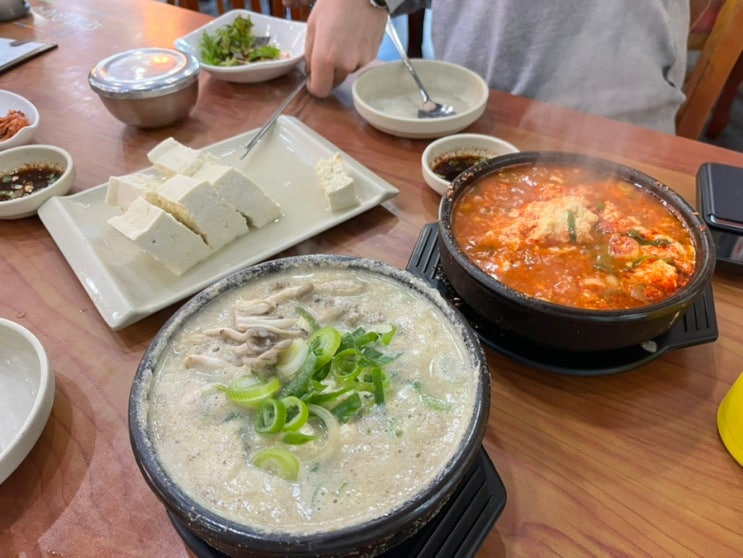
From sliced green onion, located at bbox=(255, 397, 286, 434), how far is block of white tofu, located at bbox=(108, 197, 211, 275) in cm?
75

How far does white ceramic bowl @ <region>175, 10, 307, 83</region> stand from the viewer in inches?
94.2

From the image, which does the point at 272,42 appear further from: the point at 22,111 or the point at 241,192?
the point at 241,192

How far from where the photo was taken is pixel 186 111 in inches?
88.8

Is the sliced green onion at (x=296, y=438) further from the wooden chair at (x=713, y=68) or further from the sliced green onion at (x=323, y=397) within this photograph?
the wooden chair at (x=713, y=68)

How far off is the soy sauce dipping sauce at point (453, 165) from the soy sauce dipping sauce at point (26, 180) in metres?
1.33

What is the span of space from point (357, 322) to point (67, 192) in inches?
52.6

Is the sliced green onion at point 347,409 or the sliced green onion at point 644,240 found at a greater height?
the sliced green onion at point 347,409

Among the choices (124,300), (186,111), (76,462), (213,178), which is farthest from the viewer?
(186,111)

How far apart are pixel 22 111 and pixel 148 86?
23.1 inches

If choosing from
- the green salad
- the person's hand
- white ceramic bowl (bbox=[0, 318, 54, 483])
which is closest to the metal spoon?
the person's hand

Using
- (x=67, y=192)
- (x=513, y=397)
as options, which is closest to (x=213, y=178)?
(x=67, y=192)

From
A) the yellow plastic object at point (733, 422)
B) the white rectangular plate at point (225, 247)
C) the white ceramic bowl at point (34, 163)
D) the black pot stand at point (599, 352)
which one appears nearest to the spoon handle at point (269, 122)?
the white rectangular plate at point (225, 247)

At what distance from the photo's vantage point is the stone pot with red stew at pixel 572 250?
1139 mm

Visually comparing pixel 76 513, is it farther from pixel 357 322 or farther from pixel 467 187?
pixel 467 187
